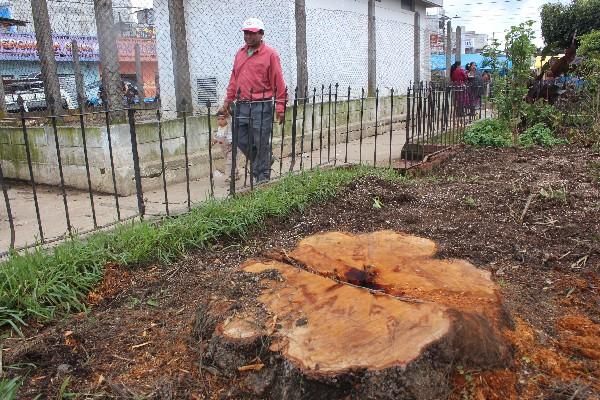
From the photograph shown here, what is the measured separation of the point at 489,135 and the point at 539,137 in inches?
32.8

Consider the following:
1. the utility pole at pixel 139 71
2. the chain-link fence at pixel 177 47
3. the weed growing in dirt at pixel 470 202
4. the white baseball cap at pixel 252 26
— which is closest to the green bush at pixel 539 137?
the chain-link fence at pixel 177 47

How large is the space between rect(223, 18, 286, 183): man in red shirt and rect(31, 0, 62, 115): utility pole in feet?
6.79

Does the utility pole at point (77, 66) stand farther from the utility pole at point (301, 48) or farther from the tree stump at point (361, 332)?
the tree stump at point (361, 332)

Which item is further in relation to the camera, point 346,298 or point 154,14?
point 154,14

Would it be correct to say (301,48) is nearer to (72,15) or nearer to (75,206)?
(72,15)

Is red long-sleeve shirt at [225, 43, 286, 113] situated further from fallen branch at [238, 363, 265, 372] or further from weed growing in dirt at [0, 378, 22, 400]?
weed growing in dirt at [0, 378, 22, 400]

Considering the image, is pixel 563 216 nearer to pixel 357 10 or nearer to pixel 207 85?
pixel 207 85

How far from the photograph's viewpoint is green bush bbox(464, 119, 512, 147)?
25.9 feet

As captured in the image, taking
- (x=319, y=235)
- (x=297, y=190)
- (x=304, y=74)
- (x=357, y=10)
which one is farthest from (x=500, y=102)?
(x=319, y=235)

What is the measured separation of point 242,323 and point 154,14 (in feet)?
23.7

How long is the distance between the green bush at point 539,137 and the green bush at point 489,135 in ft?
0.75

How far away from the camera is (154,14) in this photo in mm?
8125

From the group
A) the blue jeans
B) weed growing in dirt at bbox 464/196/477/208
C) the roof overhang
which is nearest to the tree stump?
weed growing in dirt at bbox 464/196/477/208

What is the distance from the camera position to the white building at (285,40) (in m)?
8.21
